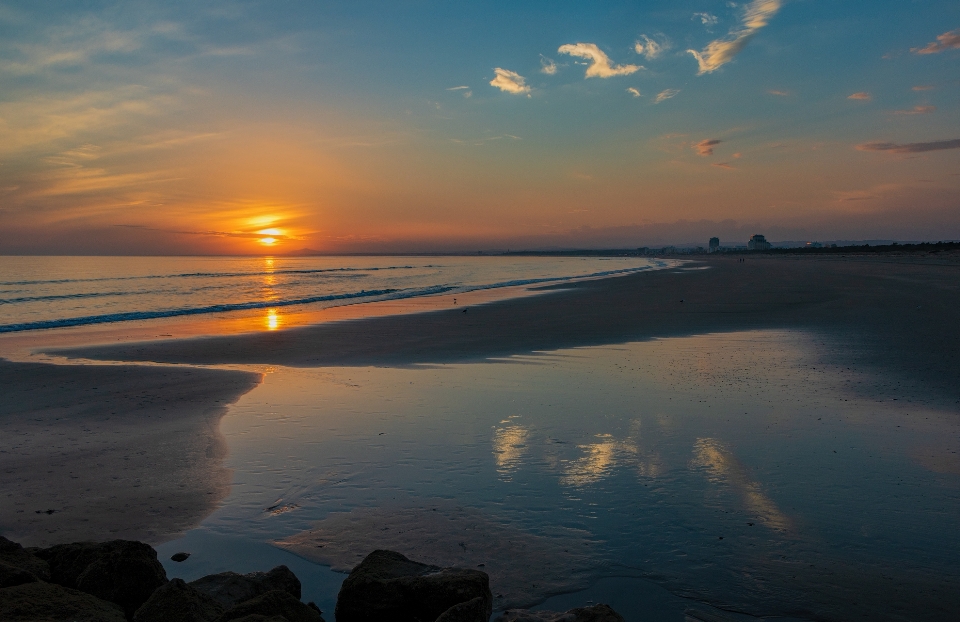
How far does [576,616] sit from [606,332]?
49.4ft

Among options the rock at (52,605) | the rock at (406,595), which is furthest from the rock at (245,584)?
the rock at (52,605)

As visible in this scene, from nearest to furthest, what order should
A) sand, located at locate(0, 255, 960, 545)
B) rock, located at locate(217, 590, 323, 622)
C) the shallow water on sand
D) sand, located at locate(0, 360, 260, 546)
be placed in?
1. rock, located at locate(217, 590, 323, 622)
2. the shallow water on sand
3. sand, located at locate(0, 360, 260, 546)
4. sand, located at locate(0, 255, 960, 545)

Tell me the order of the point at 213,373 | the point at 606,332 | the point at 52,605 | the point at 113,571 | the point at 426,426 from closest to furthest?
the point at 52,605 → the point at 113,571 → the point at 426,426 → the point at 213,373 → the point at 606,332

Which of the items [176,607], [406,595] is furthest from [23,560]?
[406,595]

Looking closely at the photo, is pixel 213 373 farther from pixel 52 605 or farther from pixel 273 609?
pixel 273 609

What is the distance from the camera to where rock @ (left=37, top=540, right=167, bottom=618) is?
4.06 meters

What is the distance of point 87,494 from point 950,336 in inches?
688

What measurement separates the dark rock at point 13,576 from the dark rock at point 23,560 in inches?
5.5

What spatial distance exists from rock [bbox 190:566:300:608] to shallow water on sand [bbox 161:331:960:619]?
303 millimetres

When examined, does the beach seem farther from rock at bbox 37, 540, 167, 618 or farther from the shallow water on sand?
rock at bbox 37, 540, 167, 618

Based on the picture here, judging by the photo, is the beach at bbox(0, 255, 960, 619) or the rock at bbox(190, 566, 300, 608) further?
the beach at bbox(0, 255, 960, 619)

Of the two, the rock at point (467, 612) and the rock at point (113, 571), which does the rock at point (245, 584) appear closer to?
the rock at point (113, 571)

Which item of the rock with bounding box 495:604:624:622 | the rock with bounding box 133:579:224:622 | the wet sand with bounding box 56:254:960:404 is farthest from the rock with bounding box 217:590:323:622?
the wet sand with bounding box 56:254:960:404

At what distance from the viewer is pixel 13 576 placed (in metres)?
3.88
